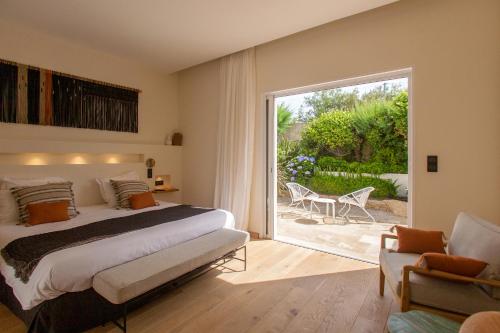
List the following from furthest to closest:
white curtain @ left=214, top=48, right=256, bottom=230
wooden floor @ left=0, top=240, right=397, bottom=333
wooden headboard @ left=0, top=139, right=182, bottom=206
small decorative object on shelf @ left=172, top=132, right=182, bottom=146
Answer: small decorative object on shelf @ left=172, top=132, right=182, bottom=146, white curtain @ left=214, top=48, right=256, bottom=230, wooden headboard @ left=0, top=139, right=182, bottom=206, wooden floor @ left=0, top=240, right=397, bottom=333

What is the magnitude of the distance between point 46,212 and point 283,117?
3.30 meters

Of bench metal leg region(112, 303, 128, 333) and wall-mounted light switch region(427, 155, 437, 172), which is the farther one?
wall-mounted light switch region(427, 155, 437, 172)

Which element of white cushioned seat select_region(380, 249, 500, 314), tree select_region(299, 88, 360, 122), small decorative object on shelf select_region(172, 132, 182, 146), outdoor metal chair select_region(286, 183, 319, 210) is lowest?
white cushioned seat select_region(380, 249, 500, 314)

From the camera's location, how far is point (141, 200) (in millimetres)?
3301

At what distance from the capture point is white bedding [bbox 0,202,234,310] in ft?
5.53

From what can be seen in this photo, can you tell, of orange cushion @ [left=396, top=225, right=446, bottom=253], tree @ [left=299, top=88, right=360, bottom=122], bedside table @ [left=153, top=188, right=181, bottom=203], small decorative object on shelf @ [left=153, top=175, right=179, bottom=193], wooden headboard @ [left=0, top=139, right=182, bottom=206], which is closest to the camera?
→ orange cushion @ [left=396, top=225, right=446, bottom=253]

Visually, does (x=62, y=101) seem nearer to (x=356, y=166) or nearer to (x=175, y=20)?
(x=175, y=20)

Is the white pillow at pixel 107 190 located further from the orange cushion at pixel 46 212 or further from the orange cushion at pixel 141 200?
the orange cushion at pixel 46 212

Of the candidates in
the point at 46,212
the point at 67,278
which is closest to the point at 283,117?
the point at 46,212

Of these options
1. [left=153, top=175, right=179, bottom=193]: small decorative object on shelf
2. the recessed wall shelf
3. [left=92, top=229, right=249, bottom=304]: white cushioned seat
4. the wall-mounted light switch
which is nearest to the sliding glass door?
the wall-mounted light switch

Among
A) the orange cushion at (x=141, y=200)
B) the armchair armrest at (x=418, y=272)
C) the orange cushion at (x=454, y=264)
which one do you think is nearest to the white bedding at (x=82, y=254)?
the orange cushion at (x=141, y=200)

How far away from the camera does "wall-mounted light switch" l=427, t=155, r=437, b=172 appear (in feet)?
8.61

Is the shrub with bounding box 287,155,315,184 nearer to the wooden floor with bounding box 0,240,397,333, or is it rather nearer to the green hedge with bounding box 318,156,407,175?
the green hedge with bounding box 318,156,407,175

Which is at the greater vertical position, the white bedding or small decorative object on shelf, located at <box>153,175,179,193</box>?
small decorative object on shelf, located at <box>153,175,179,193</box>
